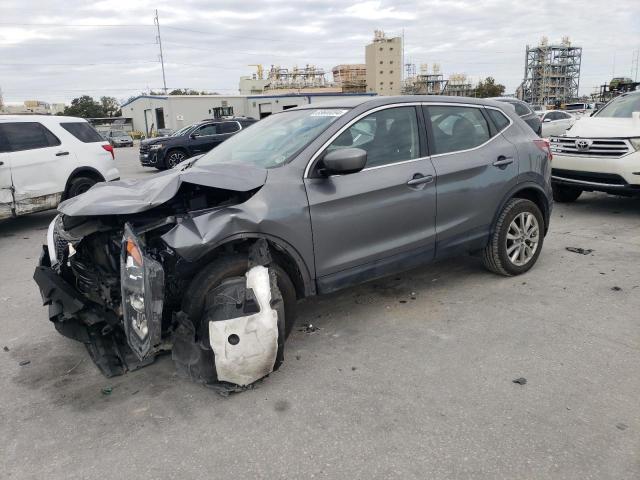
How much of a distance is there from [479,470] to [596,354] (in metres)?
1.57

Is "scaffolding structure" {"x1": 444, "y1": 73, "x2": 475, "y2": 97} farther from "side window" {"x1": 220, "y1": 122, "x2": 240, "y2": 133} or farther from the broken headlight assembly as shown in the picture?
the broken headlight assembly

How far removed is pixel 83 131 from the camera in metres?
8.93

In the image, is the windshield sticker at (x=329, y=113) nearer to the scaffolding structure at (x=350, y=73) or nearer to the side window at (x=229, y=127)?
the side window at (x=229, y=127)

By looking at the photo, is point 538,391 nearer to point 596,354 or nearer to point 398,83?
point 596,354

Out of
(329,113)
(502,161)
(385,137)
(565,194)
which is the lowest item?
(565,194)

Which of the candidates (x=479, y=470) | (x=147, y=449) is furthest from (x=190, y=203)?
(x=479, y=470)

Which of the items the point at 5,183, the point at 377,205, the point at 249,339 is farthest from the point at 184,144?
the point at 249,339

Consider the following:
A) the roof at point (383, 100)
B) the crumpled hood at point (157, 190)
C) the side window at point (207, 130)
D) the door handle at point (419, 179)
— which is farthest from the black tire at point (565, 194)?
the side window at point (207, 130)

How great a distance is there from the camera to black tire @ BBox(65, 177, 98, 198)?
8.45 meters

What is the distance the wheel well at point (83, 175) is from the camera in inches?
331

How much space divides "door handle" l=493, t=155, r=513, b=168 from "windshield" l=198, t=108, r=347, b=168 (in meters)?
1.59

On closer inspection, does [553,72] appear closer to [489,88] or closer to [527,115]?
[489,88]

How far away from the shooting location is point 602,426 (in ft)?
8.73

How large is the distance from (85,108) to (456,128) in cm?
10141
